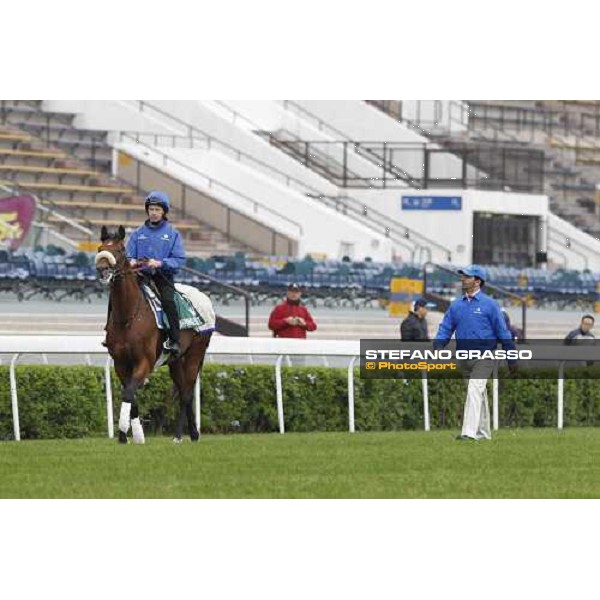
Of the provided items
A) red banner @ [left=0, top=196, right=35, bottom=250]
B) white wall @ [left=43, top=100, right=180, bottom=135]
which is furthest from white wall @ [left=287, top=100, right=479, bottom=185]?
red banner @ [left=0, top=196, right=35, bottom=250]

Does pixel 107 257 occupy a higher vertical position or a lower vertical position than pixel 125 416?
higher

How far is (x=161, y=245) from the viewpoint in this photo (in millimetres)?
14016

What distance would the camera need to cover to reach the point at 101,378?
53.0ft

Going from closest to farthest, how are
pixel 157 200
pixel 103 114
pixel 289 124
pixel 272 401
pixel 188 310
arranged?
pixel 157 200, pixel 188 310, pixel 272 401, pixel 103 114, pixel 289 124

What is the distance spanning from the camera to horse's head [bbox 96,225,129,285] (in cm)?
1321

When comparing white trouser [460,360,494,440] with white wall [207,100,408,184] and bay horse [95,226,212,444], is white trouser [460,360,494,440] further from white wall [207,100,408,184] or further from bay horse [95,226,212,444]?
white wall [207,100,408,184]

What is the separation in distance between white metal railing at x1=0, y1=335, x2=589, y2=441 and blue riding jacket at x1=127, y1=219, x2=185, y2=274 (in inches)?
77.5

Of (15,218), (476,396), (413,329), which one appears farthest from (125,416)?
(15,218)

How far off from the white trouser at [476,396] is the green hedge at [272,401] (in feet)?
8.67

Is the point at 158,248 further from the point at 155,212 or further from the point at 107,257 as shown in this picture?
the point at 107,257

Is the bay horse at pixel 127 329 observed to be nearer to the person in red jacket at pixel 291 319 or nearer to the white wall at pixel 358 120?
the person in red jacket at pixel 291 319

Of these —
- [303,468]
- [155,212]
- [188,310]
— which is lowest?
[303,468]

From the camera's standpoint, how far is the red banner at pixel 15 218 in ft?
107

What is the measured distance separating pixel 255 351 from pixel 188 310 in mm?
2483
